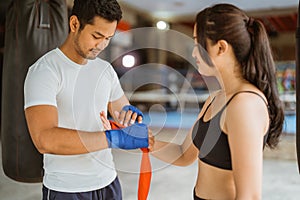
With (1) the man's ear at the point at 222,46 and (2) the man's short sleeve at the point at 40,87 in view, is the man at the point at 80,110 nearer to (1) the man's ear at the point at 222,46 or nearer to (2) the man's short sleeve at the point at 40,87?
(2) the man's short sleeve at the point at 40,87

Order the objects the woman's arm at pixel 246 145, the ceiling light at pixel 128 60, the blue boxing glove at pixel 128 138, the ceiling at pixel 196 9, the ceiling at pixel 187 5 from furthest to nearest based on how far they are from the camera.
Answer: the ceiling at pixel 196 9 < the ceiling at pixel 187 5 < the ceiling light at pixel 128 60 < the blue boxing glove at pixel 128 138 < the woman's arm at pixel 246 145

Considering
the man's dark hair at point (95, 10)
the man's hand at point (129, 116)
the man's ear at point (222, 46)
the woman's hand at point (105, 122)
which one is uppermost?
the man's dark hair at point (95, 10)

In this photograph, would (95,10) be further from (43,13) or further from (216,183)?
(216,183)

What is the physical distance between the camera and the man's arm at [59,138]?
1174mm

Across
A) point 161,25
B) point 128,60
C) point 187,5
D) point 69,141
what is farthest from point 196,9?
point 69,141

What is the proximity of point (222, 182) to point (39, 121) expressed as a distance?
66cm

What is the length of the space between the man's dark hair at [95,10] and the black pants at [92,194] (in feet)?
2.23

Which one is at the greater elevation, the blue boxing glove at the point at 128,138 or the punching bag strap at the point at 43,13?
the punching bag strap at the point at 43,13

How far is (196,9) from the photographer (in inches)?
400

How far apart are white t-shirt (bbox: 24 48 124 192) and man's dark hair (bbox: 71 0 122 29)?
0.61 feet

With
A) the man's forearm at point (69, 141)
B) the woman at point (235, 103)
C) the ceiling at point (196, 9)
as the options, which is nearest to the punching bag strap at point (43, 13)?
the man's forearm at point (69, 141)

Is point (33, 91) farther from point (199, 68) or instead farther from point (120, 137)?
point (199, 68)

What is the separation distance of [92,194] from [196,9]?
30.3ft

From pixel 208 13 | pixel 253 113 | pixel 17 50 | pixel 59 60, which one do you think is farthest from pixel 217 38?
pixel 17 50
